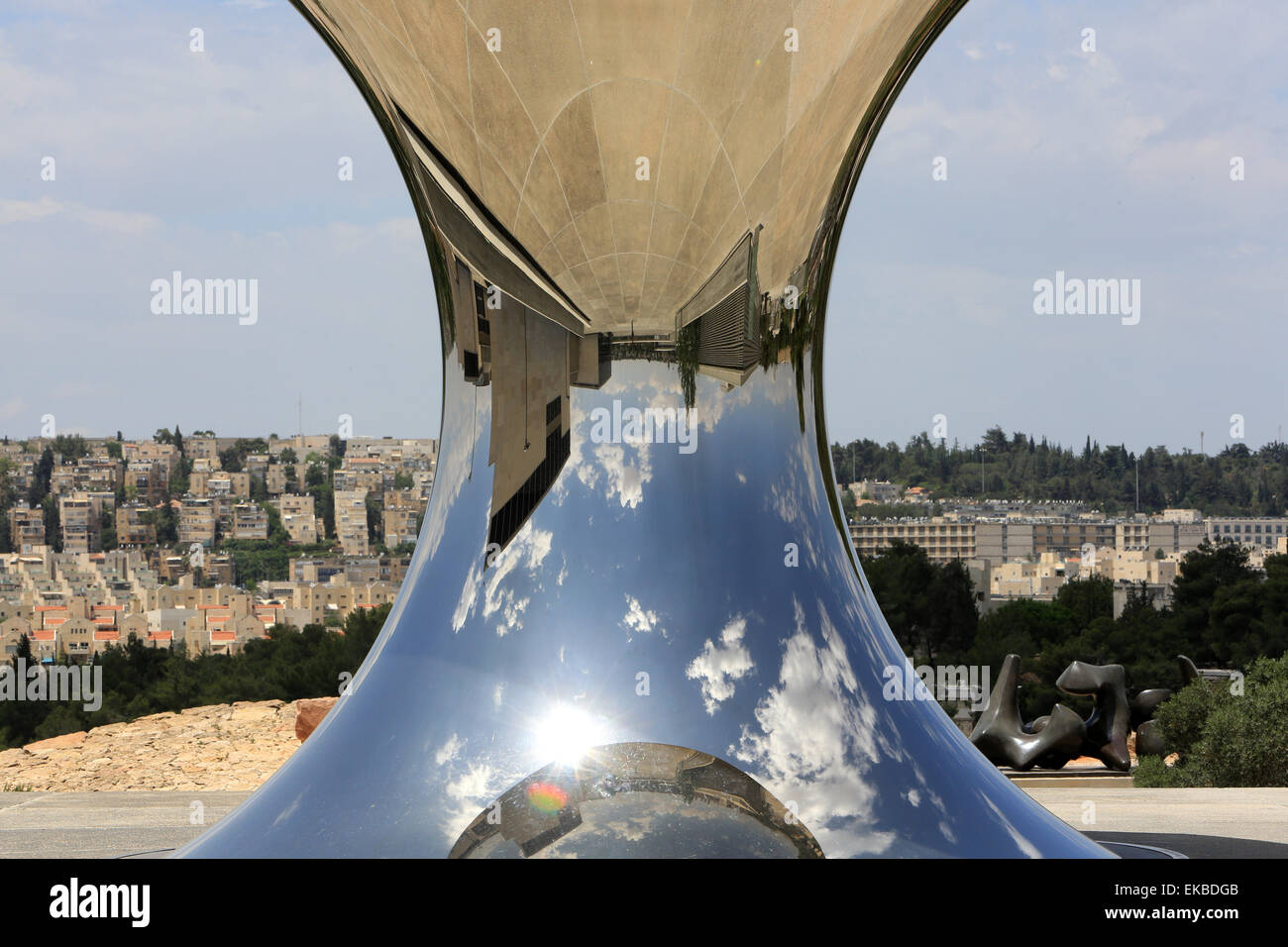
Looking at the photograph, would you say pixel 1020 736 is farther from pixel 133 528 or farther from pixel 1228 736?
pixel 133 528

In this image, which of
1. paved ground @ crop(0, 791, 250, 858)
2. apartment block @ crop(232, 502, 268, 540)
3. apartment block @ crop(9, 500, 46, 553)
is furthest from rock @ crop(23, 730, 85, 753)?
apartment block @ crop(9, 500, 46, 553)

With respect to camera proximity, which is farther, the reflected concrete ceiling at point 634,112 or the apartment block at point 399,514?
the apartment block at point 399,514

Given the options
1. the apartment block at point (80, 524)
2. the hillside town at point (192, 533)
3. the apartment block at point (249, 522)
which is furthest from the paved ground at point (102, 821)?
the apartment block at point (80, 524)

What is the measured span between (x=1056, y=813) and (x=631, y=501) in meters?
2.07

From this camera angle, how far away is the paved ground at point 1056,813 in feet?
7.84

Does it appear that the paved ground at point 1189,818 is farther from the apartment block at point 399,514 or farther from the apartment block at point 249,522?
the apartment block at point 249,522

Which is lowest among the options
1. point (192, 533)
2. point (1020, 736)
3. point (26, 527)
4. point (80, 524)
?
point (1020, 736)

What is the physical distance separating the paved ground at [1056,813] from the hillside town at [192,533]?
25633mm

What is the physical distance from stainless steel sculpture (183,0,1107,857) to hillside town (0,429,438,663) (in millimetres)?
27831

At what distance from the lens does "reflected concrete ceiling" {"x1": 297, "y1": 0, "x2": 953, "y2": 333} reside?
1.17 metres

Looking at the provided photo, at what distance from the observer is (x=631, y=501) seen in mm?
1321

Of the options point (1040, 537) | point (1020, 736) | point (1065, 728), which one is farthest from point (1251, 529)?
point (1020, 736)
